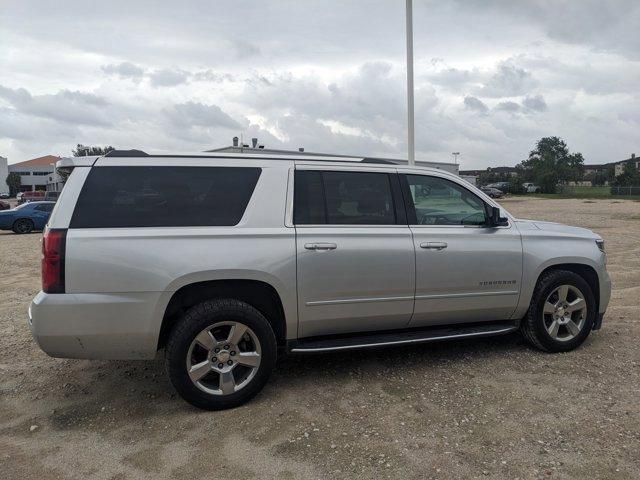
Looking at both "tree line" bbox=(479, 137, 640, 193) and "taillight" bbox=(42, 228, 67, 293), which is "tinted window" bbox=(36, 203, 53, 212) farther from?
"tree line" bbox=(479, 137, 640, 193)

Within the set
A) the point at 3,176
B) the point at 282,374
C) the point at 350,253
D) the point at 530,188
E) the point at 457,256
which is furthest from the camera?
the point at 3,176

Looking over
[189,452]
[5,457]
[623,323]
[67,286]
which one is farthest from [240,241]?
[623,323]

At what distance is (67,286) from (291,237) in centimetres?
158

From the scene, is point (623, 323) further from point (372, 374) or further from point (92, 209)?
point (92, 209)

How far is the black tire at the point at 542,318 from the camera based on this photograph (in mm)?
4711

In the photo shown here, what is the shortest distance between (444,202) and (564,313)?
157 centimetres

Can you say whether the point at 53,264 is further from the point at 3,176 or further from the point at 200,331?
the point at 3,176

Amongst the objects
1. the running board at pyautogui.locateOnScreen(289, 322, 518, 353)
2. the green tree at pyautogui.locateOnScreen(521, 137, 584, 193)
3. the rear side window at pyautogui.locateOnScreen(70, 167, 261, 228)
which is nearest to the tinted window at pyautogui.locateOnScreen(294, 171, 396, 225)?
the rear side window at pyautogui.locateOnScreen(70, 167, 261, 228)

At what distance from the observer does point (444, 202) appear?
15.3 ft

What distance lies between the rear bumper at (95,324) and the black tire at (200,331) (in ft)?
0.63

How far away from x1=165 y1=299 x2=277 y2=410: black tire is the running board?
286mm

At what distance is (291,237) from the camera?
3912 mm

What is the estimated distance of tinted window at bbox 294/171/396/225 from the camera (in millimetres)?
4094

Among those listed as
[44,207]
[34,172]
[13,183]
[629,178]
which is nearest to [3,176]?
[13,183]
